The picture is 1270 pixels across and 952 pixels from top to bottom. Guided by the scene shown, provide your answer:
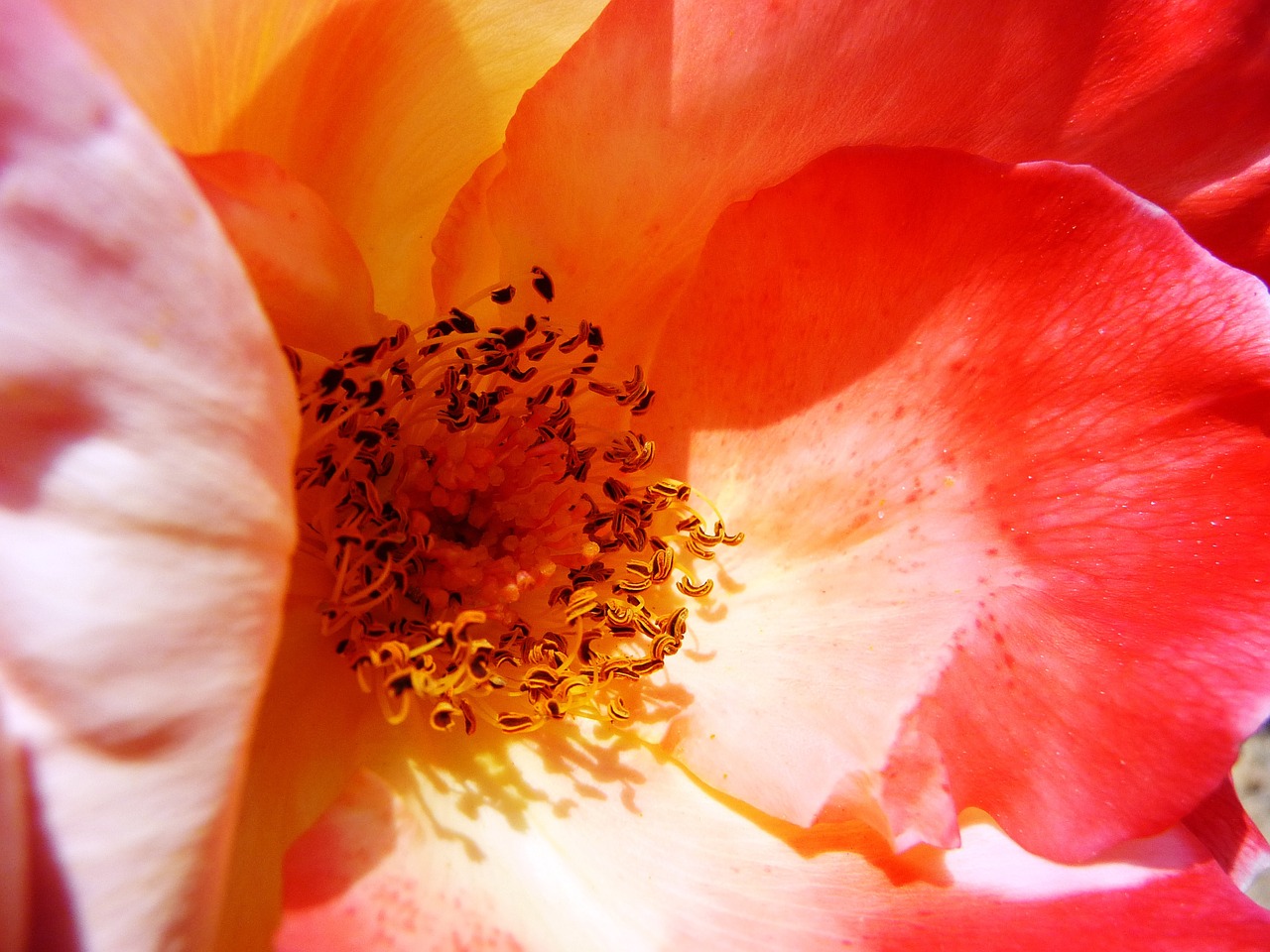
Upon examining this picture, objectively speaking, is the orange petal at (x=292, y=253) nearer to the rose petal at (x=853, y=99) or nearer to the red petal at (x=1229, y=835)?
the rose petal at (x=853, y=99)

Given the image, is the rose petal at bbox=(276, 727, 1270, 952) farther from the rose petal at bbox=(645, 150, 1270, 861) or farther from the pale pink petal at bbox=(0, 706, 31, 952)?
the pale pink petal at bbox=(0, 706, 31, 952)

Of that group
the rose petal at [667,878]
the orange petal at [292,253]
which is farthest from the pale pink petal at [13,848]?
the orange petal at [292,253]

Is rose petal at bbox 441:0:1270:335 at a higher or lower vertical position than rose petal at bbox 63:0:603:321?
lower

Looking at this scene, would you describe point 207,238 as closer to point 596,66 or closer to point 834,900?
point 596,66

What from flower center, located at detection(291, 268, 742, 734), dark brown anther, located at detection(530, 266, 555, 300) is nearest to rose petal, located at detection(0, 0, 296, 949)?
flower center, located at detection(291, 268, 742, 734)

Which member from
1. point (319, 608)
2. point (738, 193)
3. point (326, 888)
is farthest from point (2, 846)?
point (738, 193)

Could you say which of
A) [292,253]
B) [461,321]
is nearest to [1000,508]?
[461,321]
